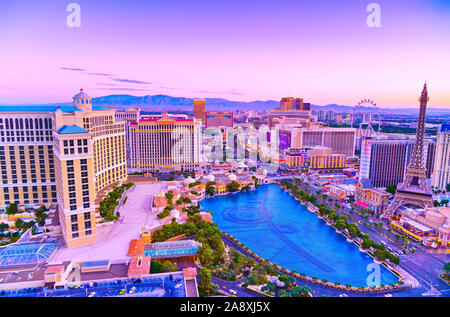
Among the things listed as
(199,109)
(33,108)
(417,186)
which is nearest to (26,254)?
(33,108)

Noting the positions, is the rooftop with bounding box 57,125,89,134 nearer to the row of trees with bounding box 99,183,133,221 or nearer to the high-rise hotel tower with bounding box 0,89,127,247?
the high-rise hotel tower with bounding box 0,89,127,247

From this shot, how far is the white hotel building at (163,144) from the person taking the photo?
1694 centimetres

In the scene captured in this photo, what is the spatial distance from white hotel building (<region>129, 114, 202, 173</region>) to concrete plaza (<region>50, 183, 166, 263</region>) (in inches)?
224

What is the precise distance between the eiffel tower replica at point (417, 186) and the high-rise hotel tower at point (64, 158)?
9.76 metres

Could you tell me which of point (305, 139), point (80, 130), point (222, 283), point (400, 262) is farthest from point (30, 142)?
point (305, 139)

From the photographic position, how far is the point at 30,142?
8.45 m

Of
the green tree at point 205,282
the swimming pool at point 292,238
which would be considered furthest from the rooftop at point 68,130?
the swimming pool at point 292,238

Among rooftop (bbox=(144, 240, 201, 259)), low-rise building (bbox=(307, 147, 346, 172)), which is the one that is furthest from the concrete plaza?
low-rise building (bbox=(307, 147, 346, 172))

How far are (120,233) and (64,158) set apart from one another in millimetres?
2436

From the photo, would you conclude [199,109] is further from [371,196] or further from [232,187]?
[371,196]

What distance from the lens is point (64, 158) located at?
6.23 meters

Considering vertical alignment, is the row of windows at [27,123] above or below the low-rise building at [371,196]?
above

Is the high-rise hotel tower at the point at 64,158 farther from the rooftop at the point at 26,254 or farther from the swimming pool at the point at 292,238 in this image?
the swimming pool at the point at 292,238

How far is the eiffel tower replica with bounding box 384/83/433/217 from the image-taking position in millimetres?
10258
